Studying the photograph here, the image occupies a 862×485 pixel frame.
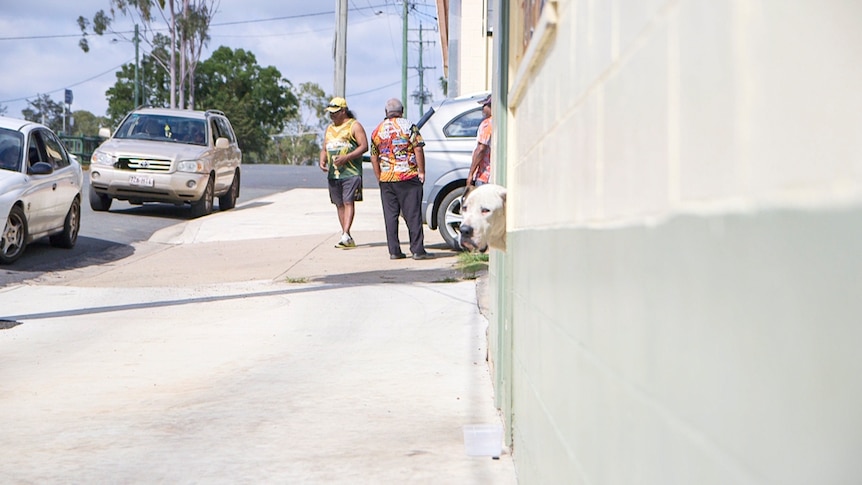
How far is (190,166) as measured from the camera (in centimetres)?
1675

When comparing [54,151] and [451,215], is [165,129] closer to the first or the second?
[54,151]

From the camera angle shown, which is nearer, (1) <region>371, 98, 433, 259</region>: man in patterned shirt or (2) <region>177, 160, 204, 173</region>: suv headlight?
(1) <region>371, 98, 433, 259</region>: man in patterned shirt

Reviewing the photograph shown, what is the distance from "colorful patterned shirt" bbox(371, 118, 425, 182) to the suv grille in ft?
21.4

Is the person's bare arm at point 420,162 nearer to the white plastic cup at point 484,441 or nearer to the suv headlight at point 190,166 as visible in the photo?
the suv headlight at point 190,166

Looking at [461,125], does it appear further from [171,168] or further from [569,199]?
[569,199]

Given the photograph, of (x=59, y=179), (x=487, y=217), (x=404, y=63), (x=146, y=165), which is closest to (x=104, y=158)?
(x=146, y=165)

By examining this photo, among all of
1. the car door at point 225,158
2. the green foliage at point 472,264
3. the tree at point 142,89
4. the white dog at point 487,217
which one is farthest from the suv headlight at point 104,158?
the tree at point 142,89

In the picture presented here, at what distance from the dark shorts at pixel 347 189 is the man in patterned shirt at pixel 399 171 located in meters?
0.72

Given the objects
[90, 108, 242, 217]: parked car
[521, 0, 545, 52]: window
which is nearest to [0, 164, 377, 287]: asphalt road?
[90, 108, 242, 217]: parked car

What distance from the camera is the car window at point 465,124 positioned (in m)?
11.8

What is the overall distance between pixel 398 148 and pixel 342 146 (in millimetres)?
1047

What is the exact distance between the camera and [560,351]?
7.18ft

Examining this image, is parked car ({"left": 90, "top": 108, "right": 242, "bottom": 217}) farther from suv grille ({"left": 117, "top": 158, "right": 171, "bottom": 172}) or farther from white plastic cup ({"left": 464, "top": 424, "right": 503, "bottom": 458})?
white plastic cup ({"left": 464, "top": 424, "right": 503, "bottom": 458})

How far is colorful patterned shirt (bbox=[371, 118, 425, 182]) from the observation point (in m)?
11.1
